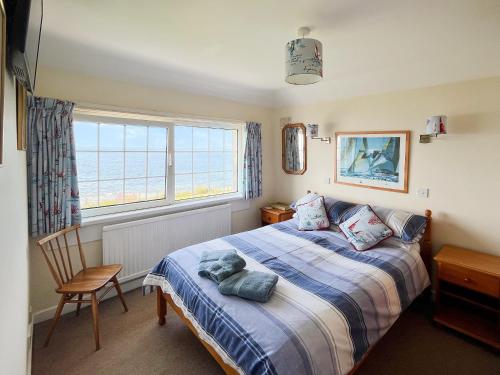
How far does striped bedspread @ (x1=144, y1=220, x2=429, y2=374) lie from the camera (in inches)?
50.9

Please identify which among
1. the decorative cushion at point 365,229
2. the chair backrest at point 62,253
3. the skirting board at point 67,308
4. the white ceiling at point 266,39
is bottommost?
the skirting board at point 67,308

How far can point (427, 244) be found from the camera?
8.32 ft

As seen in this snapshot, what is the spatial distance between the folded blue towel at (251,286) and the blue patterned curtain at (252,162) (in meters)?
2.02

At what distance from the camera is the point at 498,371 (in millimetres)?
1800

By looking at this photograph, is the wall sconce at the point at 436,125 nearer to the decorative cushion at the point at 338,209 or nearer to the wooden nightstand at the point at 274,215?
the decorative cushion at the point at 338,209

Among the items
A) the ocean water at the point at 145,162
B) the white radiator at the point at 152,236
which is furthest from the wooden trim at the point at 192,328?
the ocean water at the point at 145,162

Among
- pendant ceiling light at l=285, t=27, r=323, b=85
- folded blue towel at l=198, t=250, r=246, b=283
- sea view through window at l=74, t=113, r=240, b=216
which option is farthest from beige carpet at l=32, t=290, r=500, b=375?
pendant ceiling light at l=285, t=27, r=323, b=85

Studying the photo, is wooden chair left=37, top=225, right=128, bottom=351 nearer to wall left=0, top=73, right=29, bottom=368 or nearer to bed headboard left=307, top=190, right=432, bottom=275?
wall left=0, top=73, right=29, bottom=368

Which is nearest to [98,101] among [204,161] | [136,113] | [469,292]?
[136,113]

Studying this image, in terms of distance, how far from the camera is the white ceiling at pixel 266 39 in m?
1.53

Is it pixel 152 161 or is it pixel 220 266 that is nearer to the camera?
pixel 220 266

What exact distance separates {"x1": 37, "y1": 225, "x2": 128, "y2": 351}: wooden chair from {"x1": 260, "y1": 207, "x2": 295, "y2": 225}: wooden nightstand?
2.03 m

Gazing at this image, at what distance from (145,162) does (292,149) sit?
203 centimetres

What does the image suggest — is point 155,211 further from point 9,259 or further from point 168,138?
point 9,259
